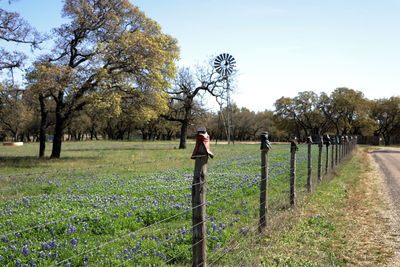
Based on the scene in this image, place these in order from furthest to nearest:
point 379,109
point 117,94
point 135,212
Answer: point 379,109 < point 117,94 < point 135,212

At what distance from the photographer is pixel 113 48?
77.6 feet

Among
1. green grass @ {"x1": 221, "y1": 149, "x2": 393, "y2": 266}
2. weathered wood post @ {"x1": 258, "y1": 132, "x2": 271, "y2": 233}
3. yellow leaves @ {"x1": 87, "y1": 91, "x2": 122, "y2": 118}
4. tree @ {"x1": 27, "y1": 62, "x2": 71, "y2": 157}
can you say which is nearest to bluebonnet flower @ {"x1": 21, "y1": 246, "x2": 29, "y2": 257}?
green grass @ {"x1": 221, "y1": 149, "x2": 393, "y2": 266}

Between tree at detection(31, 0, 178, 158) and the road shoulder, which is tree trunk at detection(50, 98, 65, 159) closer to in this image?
tree at detection(31, 0, 178, 158)

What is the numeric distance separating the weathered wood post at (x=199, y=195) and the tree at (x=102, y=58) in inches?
785

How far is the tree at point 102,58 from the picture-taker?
23.6 metres

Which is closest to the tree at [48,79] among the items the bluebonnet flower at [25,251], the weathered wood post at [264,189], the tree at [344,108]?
the bluebonnet flower at [25,251]

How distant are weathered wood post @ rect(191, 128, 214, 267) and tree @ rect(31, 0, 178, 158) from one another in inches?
785

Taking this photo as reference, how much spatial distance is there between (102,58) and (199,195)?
21908 mm

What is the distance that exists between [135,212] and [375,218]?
19.1 feet

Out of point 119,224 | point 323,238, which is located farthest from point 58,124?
point 323,238

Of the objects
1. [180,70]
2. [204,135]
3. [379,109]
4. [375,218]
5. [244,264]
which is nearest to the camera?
[204,135]

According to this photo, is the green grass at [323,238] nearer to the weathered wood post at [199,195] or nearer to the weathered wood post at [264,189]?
the weathered wood post at [264,189]

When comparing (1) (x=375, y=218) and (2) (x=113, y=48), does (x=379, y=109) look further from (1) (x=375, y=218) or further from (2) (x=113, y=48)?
(1) (x=375, y=218)

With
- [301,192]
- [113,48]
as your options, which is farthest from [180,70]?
[301,192]
